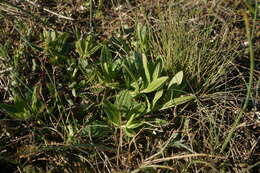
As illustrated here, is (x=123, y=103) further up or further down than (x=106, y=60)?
further down

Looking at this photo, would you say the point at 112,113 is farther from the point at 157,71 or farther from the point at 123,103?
the point at 157,71

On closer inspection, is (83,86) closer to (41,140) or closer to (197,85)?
(41,140)

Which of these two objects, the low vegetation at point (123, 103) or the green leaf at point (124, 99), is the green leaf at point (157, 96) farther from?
the green leaf at point (124, 99)

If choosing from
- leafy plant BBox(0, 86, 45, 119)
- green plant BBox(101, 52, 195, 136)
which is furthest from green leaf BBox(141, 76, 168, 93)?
leafy plant BBox(0, 86, 45, 119)

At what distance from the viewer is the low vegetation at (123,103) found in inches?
47.8

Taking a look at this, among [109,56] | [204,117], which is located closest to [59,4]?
[109,56]

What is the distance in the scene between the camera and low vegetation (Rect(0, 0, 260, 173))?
1.21 meters

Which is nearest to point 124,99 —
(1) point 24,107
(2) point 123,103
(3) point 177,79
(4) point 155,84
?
(2) point 123,103

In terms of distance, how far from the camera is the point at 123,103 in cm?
127

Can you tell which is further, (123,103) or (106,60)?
(106,60)

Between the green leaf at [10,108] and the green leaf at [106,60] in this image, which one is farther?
the green leaf at [106,60]

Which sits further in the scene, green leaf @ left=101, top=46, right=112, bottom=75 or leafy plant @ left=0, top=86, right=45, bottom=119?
green leaf @ left=101, top=46, right=112, bottom=75

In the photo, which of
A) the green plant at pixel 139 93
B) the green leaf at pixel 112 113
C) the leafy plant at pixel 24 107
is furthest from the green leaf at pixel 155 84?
the leafy plant at pixel 24 107

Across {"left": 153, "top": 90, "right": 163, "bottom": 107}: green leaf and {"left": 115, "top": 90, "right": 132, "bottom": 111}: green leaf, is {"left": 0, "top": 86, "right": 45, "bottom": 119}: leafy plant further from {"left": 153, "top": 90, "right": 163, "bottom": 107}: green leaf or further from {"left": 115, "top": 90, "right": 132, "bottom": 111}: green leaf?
{"left": 153, "top": 90, "right": 163, "bottom": 107}: green leaf
